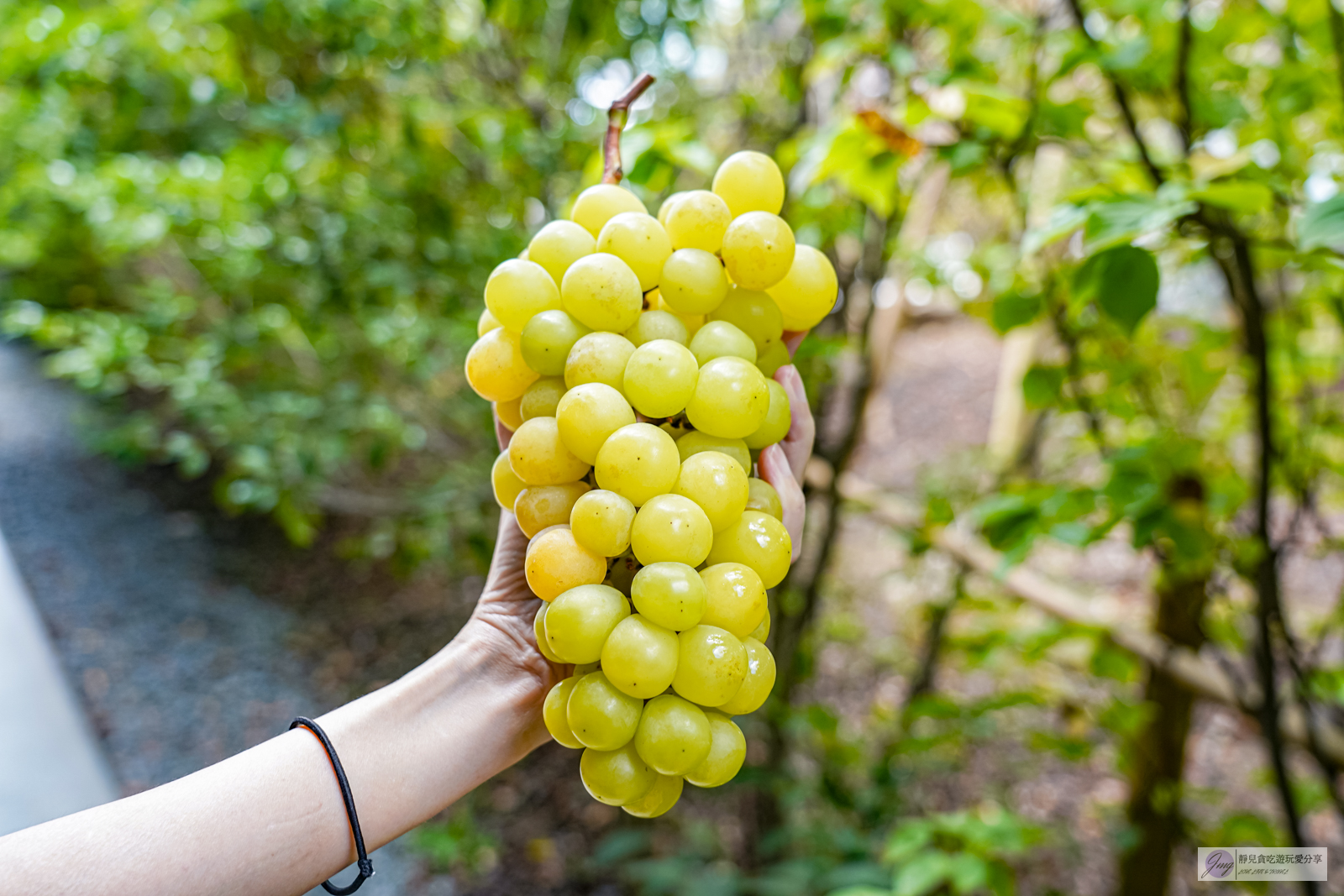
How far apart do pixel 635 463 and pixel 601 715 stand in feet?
0.61

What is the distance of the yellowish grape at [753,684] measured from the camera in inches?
21.0

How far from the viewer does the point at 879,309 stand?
1980 mm

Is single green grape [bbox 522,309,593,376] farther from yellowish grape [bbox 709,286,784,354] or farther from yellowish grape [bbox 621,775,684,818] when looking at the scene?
yellowish grape [bbox 621,775,684,818]

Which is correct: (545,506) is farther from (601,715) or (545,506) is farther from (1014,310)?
(1014,310)

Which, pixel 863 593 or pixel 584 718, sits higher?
pixel 584 718

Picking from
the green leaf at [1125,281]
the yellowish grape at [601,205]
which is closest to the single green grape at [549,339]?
the yellowish grape at [601,205]

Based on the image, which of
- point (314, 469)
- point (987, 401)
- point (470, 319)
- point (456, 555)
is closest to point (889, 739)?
point (456, 555)

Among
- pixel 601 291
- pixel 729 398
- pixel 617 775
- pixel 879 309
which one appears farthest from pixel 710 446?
pixel 879 309

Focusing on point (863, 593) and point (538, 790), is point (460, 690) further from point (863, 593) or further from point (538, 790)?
point (863, 593)

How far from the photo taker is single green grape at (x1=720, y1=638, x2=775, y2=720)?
53 cm

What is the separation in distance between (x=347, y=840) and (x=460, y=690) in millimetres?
147

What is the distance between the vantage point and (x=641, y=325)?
1.99ft

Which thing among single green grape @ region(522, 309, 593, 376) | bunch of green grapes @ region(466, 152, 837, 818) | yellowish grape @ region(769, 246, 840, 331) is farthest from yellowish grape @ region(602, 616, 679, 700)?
yellowish grape @ region(769, 246, 840, 331)

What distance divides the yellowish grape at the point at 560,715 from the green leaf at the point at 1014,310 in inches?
27.3
